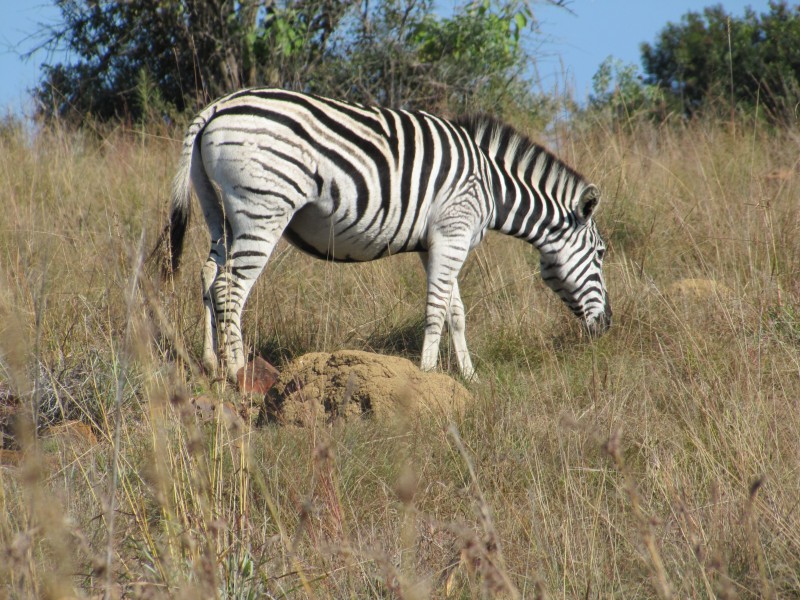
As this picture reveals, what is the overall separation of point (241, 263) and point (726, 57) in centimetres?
1530

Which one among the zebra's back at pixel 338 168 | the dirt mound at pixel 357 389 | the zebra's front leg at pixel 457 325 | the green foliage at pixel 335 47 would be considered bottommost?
the dirt mound at pixel 357 389

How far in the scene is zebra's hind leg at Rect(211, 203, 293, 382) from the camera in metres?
5.31

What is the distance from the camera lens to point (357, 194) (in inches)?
219

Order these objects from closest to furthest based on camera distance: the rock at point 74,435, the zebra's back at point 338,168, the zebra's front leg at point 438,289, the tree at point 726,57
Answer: the rock at point 74,435, the zebra's back at point 338,168, the zebra's front leg at point 438,289, the tree at point 726,57

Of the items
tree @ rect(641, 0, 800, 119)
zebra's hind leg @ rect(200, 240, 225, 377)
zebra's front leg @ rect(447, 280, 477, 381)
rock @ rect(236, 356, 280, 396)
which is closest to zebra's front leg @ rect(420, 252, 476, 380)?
zebra's front leg @ rect(447, 280, 477, 381)

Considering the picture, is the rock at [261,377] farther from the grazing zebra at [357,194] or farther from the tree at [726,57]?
the tree at [726,57]

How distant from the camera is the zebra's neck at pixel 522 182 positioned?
20.8 feet

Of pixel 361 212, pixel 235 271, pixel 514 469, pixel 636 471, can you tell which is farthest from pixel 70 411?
pixel 636 471

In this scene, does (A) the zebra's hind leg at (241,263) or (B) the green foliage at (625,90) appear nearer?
(A) the zebra's hind leg at (241,263)

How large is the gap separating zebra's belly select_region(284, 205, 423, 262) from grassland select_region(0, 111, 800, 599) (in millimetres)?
622

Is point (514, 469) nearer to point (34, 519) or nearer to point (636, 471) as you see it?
point (636, 471)

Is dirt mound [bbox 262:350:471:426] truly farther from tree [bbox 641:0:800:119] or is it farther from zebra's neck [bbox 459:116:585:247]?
tree [bbox 641:0:800:119]

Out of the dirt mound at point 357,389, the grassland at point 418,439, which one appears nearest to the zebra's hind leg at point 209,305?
the grassland at point 418,439

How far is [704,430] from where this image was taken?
411cm
